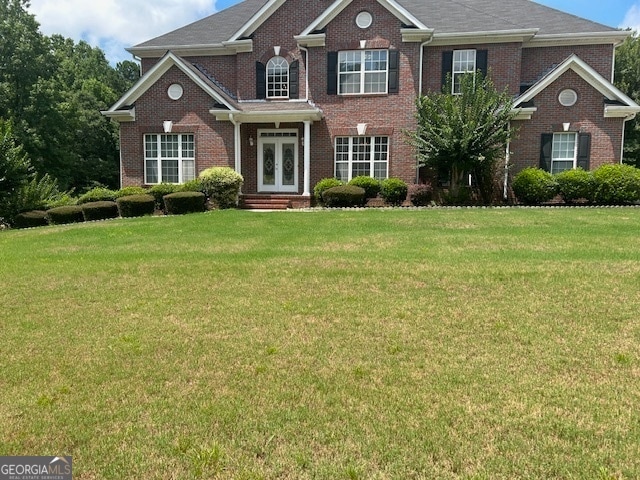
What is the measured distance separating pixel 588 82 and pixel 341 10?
9891 millimetres

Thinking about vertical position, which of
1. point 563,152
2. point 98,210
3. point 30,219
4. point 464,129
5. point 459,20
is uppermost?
point 459,20

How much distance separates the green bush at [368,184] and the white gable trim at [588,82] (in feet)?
20.5

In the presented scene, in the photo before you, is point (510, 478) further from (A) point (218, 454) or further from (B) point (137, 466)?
(B) point (137, 466)

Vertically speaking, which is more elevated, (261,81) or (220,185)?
(261,81)

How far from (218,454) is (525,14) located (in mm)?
24591

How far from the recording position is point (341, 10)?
65.1ft

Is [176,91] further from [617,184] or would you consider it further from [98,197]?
[617,184]

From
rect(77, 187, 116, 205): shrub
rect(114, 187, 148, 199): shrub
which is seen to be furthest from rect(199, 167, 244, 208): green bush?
rect(77, 187, 116, 205): shrub

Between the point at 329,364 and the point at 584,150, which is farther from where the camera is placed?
the point at 584,150

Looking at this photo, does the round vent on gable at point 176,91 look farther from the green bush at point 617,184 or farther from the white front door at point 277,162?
the green bush at point 617,184

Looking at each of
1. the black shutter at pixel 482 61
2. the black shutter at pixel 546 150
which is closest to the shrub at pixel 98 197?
the black shutter at pixel 482 61

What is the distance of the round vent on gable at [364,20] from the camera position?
1980 cm

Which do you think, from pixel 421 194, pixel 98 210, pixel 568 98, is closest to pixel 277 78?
pixel 421 194

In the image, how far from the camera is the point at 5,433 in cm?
329
